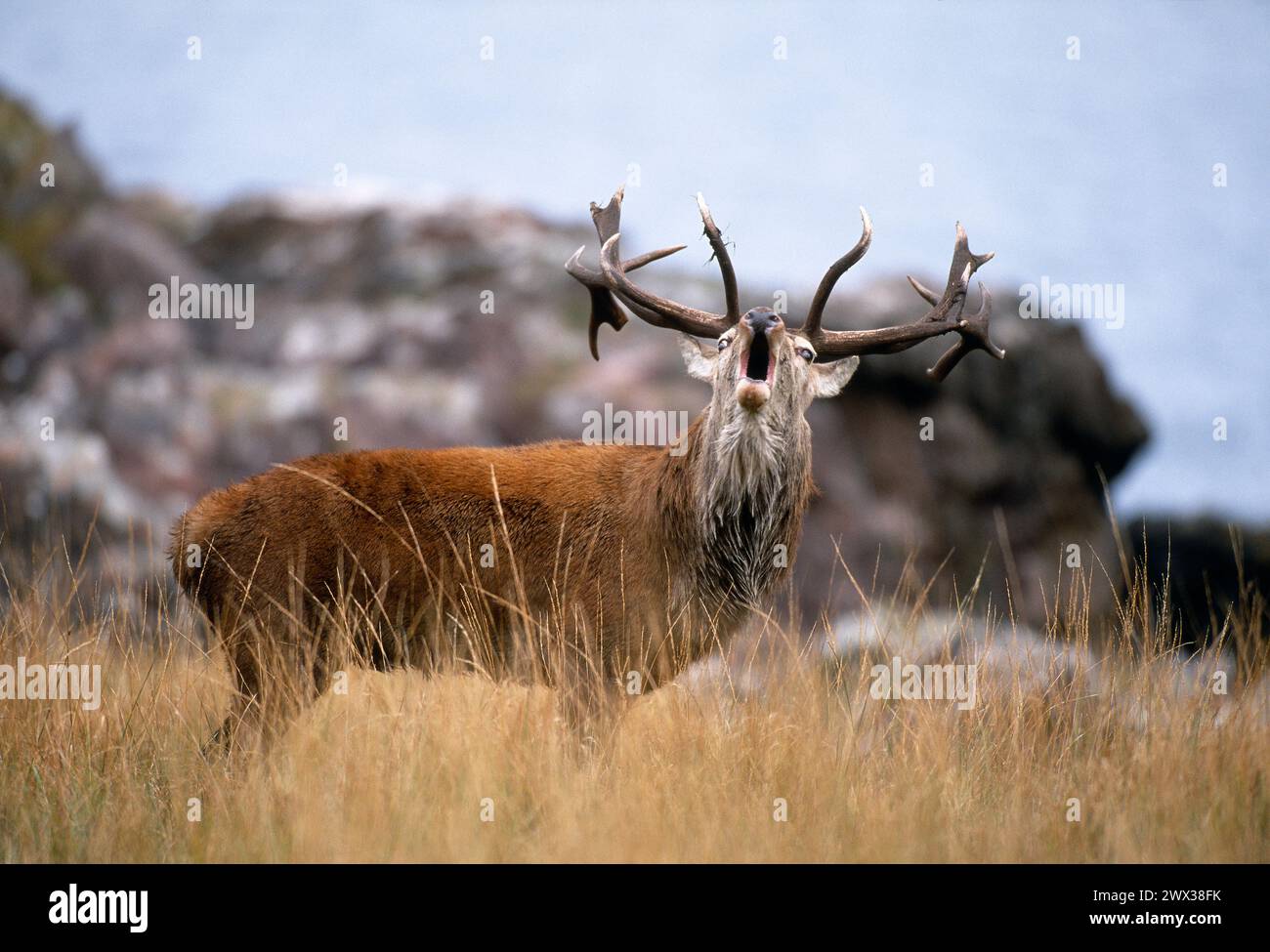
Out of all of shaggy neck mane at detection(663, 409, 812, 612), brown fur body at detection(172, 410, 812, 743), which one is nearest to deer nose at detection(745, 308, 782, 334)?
shaggy neck mane at detection(663, 409, 812, 612)

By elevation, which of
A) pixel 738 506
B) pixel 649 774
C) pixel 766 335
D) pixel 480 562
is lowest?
pixel 649 774

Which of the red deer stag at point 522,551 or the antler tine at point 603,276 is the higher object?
the antler tine at point 603,276

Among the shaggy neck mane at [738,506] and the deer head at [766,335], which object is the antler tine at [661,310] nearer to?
the deer head at [766,335]

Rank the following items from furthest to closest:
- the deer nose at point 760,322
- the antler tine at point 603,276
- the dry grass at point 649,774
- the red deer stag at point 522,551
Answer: the antler tine at point 603,276
the deer nose at point 760,322
the red deer stag at point 522,551
the dry grass at point 649,774

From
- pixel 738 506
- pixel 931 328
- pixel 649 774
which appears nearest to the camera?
pixel 649 774

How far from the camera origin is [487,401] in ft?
55.7

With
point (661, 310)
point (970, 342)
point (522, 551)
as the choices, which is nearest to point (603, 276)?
point (661, 310)

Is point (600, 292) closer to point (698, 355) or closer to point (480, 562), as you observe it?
point (698, 355)

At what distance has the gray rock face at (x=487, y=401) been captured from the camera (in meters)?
15.0

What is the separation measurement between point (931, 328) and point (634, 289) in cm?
152

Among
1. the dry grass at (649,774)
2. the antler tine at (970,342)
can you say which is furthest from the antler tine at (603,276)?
the dry grass at (649,774)

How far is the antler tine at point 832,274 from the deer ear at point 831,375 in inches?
7.9
